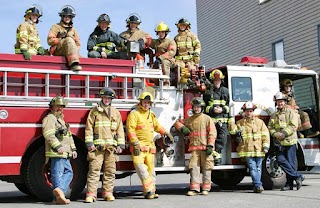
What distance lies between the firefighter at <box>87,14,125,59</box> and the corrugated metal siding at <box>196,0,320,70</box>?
36.4ft

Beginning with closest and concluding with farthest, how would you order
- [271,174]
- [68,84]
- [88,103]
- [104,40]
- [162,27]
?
[68,84] → [88,103] → [104,40] → [271,174] → [162,27]

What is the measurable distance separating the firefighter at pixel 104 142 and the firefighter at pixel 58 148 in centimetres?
31

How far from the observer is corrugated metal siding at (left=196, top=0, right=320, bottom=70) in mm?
19125

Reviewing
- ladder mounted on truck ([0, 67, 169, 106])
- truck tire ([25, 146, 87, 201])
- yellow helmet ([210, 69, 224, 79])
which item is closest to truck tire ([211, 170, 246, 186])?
yellow helmet ([210, 69, 224, 79])

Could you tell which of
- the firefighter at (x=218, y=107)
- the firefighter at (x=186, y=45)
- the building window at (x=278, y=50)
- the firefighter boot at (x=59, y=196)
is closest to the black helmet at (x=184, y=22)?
the firefighter at (x=186, y=45)

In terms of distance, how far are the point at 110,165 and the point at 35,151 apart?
4.02 feet

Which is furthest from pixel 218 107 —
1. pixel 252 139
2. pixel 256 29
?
pixel 256 29

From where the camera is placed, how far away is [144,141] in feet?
28.7

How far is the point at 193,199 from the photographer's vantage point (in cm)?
852

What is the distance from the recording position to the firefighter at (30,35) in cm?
887

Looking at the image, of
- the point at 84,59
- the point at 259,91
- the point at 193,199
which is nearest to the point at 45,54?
the point at 84,59

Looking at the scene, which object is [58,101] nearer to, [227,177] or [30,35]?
[30,35]

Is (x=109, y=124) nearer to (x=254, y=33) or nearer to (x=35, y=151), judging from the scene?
(x=35, y=151)

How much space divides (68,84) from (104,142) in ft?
3.72
